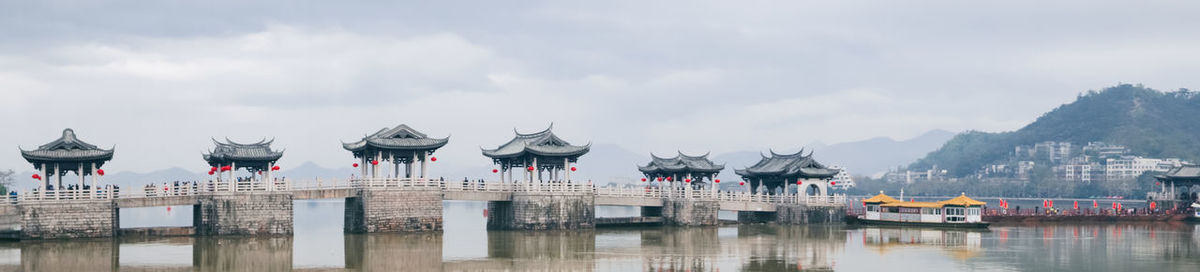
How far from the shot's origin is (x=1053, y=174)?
18850 cm

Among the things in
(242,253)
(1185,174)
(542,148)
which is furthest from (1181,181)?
(242,253)

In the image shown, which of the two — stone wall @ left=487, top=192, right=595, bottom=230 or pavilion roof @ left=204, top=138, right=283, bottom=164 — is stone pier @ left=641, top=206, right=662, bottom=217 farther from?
pavilion roof @ left=204, top=138, right=283, bottom=164

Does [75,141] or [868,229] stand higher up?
[75,141]

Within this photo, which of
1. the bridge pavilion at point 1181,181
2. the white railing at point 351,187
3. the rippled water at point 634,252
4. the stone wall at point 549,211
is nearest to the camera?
the rippled water at point 634,252

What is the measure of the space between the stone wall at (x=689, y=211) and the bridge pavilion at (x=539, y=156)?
20.2 feet

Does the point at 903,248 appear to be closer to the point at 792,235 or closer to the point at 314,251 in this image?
the point at 792,235

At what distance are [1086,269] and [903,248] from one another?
8.99m

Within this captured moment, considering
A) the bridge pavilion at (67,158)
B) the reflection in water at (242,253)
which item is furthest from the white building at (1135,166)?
the bridge pavilion at (67,158)

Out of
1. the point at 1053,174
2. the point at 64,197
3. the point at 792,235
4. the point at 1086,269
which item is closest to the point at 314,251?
the point at 64,197

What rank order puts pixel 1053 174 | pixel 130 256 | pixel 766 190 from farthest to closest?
1. pixel 1053 174
2. pixel 766 190
3. pixel 130 256

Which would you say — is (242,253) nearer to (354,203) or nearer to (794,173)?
(354,203)

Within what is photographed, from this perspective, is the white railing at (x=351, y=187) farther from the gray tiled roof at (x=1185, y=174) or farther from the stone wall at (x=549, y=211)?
the gray tiled roof at (x=1185, y=174)

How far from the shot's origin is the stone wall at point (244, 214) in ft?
153

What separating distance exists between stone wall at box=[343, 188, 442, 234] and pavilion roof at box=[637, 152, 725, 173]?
50.4 ft
